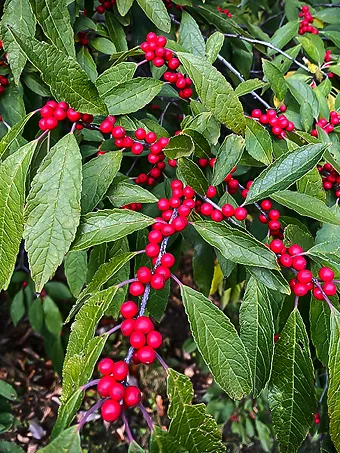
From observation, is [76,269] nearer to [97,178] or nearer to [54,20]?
[97,178]

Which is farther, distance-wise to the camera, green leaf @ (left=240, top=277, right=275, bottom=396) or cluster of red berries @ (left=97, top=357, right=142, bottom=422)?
green leaf @ (left=240, top=277, right=275, bottom=396)

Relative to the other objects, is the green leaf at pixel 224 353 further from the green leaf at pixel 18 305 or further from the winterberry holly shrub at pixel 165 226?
the green leaf at pixel 18 305

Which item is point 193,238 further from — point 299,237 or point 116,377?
point 116,377

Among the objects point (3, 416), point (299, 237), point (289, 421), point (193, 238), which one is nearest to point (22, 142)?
point (193, 238)

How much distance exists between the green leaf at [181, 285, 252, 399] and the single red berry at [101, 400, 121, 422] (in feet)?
0.61

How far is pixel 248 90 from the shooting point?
1052 millimetres

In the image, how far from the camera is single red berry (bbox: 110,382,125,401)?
1.93 ft

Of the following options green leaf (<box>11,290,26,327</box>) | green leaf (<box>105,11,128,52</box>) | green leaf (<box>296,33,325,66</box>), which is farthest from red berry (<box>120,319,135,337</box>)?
green leaf (<box>11,290,26,327</box>)

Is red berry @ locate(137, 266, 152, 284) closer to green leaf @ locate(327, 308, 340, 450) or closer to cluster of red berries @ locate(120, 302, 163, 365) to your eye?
cluster of red berries @ locate(120, 302, 163, 365)

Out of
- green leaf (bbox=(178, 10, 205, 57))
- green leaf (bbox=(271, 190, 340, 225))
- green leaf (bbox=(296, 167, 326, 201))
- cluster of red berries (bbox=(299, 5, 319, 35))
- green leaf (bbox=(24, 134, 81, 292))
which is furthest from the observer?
cluster of red berries (bbox=(299, 5, 319, 35))

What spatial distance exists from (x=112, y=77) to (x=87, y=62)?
32cm

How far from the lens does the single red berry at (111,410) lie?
570mm

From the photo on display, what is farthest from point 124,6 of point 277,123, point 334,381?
point 334,381

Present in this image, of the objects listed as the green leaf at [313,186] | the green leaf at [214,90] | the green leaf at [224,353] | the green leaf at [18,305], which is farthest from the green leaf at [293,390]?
the green leaf at [18,305]
